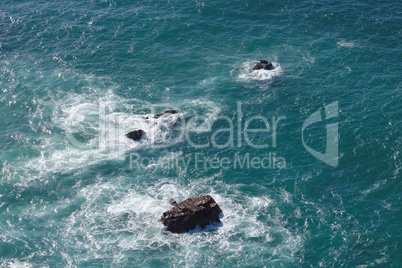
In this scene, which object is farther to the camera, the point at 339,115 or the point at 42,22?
the point at 42,22

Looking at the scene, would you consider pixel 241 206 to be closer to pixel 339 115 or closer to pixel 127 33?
pixel 339 115

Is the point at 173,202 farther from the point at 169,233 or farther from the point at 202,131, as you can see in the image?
the point at 202,131

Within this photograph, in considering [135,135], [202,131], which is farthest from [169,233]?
[202,131]

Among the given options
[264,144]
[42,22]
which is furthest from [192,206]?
[42,22]

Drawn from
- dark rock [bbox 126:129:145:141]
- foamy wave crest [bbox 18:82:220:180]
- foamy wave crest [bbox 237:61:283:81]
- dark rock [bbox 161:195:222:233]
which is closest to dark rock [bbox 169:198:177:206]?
dark rock [bbox 161:195:222:233]

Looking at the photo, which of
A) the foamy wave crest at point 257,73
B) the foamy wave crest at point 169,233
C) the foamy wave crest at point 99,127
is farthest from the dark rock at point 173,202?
the foamy wave crest at point 257,73

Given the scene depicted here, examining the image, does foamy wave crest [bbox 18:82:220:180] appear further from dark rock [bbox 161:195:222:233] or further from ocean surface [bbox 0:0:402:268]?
dark rock [bbox 161:195:222:233]
